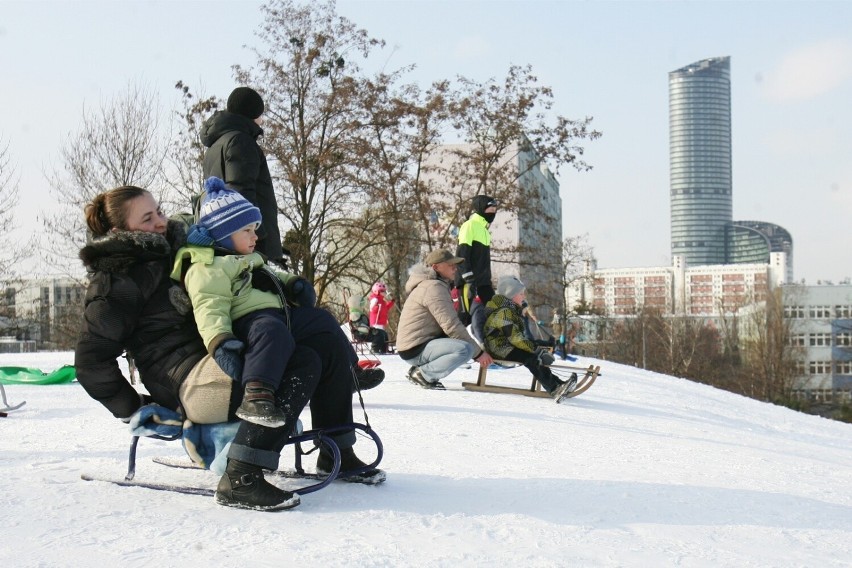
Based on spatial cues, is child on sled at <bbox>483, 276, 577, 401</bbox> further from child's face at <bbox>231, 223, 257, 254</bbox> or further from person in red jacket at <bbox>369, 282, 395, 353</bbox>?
person in red jacket at <bbox>369, 282, 395, 353</bbox>

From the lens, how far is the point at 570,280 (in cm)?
4175

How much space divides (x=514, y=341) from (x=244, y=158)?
137 inches

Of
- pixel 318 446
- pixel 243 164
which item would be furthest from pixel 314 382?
pixel 243 164

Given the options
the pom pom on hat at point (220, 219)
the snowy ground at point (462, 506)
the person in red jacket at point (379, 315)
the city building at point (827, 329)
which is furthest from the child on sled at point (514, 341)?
the city building at point (827, 329)

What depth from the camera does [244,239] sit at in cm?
354

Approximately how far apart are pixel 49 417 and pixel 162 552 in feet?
12.7

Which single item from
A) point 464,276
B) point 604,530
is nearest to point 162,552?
point 604,530

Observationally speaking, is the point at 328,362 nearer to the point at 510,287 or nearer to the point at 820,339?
the point at 510,287

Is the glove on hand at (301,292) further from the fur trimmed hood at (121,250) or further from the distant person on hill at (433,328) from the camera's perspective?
the distant person on hill at (433,328)

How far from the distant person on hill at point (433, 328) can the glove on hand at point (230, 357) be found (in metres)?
4.71

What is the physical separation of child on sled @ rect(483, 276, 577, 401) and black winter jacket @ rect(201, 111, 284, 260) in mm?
2941

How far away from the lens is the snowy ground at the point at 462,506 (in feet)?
9.37

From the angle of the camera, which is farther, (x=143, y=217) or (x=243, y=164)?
(x=243, y=164)

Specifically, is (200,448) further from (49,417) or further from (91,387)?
(49,417)
